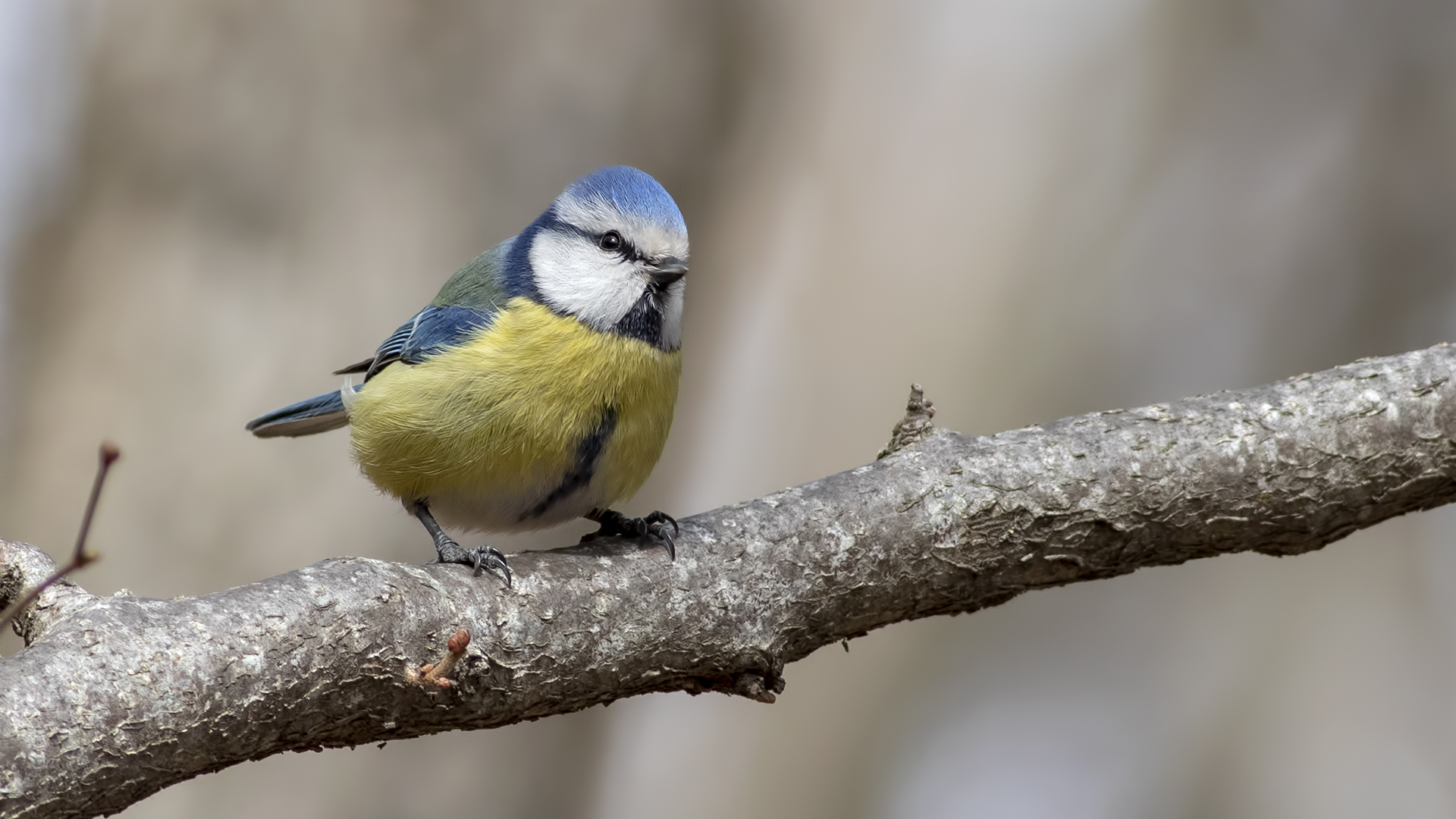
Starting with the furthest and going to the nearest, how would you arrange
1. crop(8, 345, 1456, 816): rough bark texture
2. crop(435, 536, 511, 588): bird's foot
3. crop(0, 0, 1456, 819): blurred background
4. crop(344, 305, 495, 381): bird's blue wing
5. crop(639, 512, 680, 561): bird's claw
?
1. crop(0, 0, 1456, 819): blurred background
2. crop(344, 305, 495, 381): bird's blue wing
3. crop(639, 512, 680, 561): bird's claw
4. crop(435, 536, 511, 588): bird's foot
5. crop(8, 345, 1456, 816): rough bark texture

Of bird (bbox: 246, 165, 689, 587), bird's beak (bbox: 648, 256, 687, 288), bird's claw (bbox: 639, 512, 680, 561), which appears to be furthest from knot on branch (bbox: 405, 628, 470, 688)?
bird's beak (bbox: 648, 256, 687, 288)

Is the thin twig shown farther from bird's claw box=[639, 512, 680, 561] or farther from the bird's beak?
the bird's beak

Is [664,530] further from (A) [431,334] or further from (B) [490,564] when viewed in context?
(A) [431,334]

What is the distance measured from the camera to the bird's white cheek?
273 cm

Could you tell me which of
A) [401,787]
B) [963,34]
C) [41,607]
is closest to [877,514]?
[41,607]

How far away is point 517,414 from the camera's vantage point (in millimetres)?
2547

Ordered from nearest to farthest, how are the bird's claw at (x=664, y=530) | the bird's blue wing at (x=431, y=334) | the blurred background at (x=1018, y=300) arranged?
the bird's claw at (x=664, y=530)
the bird's blue wing at (x=431, y=334)
the blurred background at (x=1018, y=300)

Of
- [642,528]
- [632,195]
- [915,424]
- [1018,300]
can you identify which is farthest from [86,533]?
[1018,300]

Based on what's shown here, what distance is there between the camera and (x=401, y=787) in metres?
4.19

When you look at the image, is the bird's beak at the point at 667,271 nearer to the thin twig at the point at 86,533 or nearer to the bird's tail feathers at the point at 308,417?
the bird's tail feathers at the point at 308,417

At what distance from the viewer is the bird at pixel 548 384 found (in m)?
2.56

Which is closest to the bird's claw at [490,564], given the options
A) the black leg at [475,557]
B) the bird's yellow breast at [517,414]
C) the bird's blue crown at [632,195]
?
the black leg at [475,557]

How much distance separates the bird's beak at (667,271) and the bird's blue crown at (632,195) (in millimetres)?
80

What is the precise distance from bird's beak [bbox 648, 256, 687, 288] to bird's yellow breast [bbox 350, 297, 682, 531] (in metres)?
0.19
